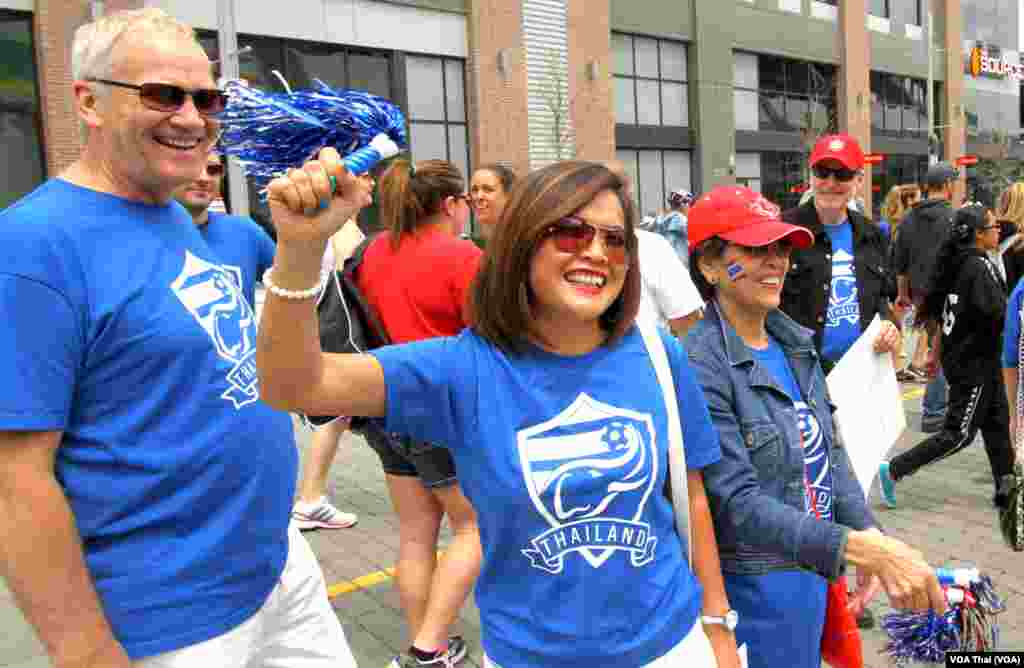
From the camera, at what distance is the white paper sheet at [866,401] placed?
3.13m

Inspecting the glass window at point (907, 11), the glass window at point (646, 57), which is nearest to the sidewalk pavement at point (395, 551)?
the glass window at point (646, 57)

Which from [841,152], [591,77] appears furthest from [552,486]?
[591,77]

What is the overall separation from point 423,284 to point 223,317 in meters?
1.45

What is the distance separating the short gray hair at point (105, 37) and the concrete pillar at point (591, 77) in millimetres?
21369

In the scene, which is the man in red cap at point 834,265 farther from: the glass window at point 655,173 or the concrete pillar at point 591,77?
the glass window at point 655,173

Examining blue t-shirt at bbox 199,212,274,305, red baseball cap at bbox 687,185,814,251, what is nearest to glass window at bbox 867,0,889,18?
red baseball cap at bbox 687,185,814,251

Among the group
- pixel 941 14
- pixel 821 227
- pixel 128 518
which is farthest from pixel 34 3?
pixel 941 14

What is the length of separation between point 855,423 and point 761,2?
2933 cm

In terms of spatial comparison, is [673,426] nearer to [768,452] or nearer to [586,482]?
[586,482]

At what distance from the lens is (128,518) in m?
1.70

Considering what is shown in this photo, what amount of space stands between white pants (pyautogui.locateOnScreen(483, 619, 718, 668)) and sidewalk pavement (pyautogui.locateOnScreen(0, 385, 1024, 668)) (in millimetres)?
1664

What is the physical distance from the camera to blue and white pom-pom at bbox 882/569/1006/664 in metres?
2.29

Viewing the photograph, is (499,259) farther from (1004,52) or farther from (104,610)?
(1004,52)

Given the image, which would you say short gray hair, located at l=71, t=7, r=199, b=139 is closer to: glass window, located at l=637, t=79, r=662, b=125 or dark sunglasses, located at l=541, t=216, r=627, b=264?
dark sunglasses, located at l=541, t=216, r=627, b=264
